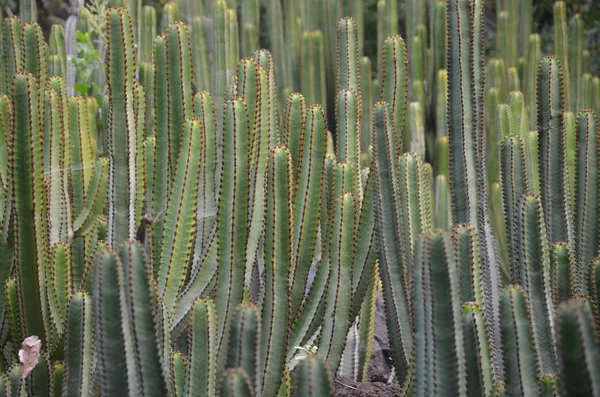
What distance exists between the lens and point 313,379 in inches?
55.9

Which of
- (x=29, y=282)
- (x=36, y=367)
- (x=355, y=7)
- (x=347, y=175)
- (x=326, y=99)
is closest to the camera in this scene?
(x=36, y=367)

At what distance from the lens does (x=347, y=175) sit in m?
2.54

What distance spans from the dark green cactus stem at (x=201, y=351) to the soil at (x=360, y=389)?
0.68 m

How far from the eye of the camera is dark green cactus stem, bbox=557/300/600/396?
1295 millimetres

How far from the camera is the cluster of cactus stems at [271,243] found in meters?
1.55

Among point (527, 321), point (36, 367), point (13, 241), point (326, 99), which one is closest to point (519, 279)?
point (527, 321)

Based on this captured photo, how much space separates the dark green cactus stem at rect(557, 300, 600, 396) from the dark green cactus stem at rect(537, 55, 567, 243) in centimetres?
109

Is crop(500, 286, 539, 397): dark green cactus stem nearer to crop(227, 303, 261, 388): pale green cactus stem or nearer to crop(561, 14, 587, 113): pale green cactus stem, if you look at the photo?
crop(227, 303, 261, 388): pale green cactus stem

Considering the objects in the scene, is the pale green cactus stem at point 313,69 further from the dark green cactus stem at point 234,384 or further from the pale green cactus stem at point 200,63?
the dark green cactus stem at point 234,384

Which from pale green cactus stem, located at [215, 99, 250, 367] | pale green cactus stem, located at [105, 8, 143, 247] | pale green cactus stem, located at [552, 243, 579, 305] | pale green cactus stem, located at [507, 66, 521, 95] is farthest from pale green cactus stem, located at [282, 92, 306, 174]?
pale green cactus stem, located at [507, 66, 521, 95]

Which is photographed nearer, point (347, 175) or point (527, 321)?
point (527, 321)

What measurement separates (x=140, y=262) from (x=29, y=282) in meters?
0.81

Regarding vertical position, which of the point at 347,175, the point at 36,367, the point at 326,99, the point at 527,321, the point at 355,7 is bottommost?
the point at 36,367

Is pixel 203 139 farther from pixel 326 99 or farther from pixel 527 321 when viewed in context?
pixel 326 99
